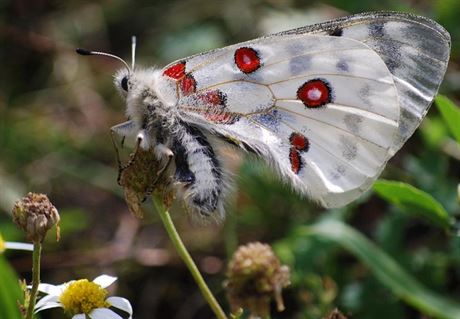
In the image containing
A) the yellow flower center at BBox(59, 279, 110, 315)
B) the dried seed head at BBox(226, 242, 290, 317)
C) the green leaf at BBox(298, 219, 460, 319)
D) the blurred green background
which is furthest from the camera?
the blurred green background

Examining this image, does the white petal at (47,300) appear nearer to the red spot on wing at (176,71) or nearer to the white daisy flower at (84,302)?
the white daisy flower at (84,302)

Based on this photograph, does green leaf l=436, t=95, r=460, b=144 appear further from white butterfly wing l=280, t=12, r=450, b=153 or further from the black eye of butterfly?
the black eye of butterfly

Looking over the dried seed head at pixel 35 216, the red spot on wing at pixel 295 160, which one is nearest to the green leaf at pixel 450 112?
the red spot on wing at pixel 295 160

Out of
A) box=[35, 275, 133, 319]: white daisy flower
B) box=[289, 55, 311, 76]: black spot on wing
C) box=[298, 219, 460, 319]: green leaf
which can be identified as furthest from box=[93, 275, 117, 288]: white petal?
box=[298, 219, 460, 319]: green leaf

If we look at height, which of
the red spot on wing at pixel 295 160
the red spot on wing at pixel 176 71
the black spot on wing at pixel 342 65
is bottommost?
the red spot on wing at pixel 295 160

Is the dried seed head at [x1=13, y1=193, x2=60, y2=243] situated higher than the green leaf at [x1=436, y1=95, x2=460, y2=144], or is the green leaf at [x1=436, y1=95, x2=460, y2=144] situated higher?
the green leaf at [x1=436, y1=95, x2=460, y2=144]

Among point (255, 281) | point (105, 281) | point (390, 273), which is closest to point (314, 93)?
point (255, 281)

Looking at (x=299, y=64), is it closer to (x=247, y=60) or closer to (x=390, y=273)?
(x=247, y=60)
